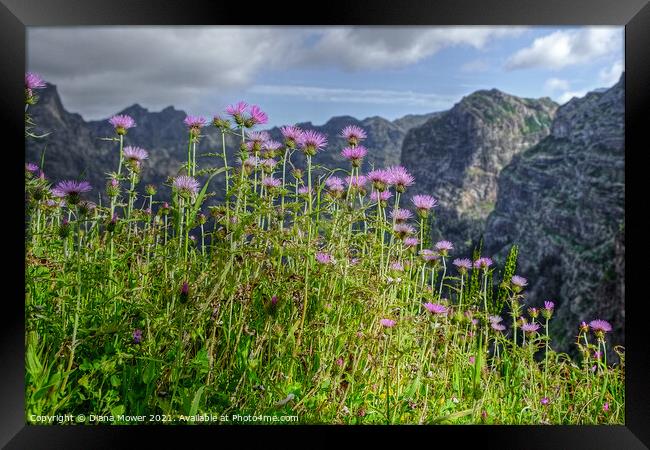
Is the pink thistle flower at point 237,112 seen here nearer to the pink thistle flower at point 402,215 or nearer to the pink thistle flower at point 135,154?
the pink thistle flower at point 135,154

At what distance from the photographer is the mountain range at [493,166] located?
7.38 feet

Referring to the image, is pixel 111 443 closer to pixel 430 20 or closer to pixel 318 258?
pixel 318 258

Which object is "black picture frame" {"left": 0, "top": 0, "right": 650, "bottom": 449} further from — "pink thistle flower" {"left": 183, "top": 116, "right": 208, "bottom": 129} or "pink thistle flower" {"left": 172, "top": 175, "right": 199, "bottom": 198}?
"pink thistle flower" {"left": 172, "top": 175, "right": 199, "bottom": 198}

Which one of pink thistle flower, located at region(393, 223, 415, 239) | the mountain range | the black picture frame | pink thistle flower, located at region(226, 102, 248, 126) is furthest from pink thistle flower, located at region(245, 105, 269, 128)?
pink thistle flower, located at region(393, 223, 415, 239)

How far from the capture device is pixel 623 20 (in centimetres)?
180

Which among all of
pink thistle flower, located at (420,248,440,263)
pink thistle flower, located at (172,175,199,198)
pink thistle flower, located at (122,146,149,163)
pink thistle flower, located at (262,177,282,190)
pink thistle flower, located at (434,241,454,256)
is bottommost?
pink thistle flower, located at (420,248,440,263)

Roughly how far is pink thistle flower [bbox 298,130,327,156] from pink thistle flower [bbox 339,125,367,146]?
0.33 feet

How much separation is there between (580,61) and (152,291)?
2592 mm

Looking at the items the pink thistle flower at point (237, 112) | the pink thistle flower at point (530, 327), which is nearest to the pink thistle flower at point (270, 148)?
the pink thistle flower at point (237, 112)

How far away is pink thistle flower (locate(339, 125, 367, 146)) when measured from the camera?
1882 mm

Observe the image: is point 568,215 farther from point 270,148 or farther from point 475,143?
point 270,148

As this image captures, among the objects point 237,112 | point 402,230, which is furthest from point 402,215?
point 237,112

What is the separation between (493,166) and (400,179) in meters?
7.38
